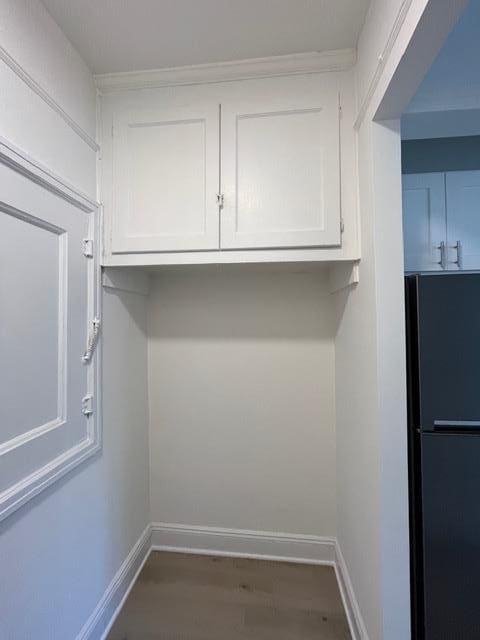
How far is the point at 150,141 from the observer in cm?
151

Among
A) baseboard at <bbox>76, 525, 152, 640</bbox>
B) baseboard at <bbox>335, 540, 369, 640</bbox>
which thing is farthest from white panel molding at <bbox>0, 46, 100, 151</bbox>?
baseboard at <bbox>335, 540, 369, 640</bbox>

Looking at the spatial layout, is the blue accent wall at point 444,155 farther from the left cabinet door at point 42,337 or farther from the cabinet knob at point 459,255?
the left cabinet door at point 42,337

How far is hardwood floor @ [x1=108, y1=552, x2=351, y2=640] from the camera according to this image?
150 cm

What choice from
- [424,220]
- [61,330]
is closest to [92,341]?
[61,330]

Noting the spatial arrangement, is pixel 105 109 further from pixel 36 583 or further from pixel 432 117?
pixel 36 583

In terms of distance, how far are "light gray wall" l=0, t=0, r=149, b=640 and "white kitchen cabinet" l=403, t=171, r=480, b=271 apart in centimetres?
154

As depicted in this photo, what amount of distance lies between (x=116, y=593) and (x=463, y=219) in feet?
8.24

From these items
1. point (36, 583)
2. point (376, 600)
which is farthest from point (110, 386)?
point (376, 600)

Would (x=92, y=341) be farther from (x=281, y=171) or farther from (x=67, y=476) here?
(x=281, y=171)

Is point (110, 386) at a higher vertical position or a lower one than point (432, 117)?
lower

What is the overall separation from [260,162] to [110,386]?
4.16ft

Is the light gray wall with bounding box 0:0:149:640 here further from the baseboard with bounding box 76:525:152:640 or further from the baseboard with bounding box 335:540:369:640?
the baseboard with bounding box 335:540:369:640

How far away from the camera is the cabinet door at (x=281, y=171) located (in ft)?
4.66

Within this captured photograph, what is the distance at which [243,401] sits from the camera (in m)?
2.01
